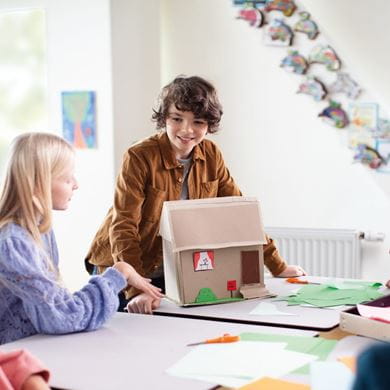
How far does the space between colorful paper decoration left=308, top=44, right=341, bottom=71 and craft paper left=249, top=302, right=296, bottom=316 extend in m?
1.96

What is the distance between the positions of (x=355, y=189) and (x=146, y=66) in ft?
4.50

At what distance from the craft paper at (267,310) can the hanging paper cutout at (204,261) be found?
0.20m

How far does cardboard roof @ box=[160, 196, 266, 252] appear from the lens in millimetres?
2189

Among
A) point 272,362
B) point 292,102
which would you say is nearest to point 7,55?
point 292,102

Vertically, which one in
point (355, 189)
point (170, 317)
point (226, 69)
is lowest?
point (170, 317)

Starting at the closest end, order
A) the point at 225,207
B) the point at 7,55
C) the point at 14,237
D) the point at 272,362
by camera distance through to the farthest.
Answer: the point at 272,362, the point at 14,237, the point at 225,207, the point at 7,55

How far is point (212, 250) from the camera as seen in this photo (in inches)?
88.0

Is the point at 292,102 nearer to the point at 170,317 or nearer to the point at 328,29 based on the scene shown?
the point at 328,29

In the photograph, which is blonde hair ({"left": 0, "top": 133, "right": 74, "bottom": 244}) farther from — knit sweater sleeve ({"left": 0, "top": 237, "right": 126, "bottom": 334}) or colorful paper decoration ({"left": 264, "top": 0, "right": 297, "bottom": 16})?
colorful paper decoration ({"left": 264, "top": 0, "right": 297, "bottom": 16})

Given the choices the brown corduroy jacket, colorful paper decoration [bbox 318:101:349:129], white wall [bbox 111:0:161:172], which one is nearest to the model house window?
white wall [bbox 111:0:161:172]

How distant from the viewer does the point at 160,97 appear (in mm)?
2453

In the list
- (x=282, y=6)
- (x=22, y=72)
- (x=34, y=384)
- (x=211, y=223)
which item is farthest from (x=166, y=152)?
(x=22, y=72)

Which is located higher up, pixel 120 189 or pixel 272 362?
pixel 120 189

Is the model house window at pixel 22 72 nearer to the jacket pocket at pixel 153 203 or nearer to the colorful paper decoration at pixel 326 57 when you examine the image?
the colorful paper decoration at pixel 326 57
